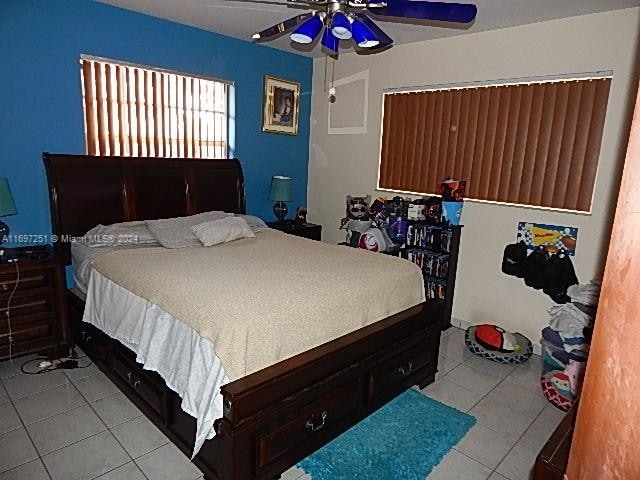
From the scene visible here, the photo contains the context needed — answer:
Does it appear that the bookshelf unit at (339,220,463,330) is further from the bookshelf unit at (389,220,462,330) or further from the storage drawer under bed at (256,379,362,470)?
the storage drawer under bed at (256,379,362,470)

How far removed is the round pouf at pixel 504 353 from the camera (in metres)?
3.28

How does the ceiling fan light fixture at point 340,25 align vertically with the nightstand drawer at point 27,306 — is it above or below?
above

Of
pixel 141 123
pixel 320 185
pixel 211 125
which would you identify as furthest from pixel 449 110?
pixel 141 123

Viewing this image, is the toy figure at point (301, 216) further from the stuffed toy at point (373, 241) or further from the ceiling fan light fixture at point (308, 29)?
the ceiling fan light fixture at point (308, 29)

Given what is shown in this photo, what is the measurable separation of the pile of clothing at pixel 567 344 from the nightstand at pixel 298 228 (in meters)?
2.49

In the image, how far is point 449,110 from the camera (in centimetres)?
389

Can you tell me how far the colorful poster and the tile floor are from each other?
1100 mm

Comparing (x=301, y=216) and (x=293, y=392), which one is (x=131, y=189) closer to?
(x=301, y=216)

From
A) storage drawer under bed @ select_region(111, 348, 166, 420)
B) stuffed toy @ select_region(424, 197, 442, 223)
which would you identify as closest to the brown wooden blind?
stuffed toy @ select_region(424, 197, 442, 223)

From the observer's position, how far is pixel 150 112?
3.67 m

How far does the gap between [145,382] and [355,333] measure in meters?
1.21

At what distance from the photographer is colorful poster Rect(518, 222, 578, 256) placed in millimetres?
3295

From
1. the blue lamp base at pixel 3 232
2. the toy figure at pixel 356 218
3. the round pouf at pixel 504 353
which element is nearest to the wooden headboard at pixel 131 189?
the blue lamp base at pixel 3 232

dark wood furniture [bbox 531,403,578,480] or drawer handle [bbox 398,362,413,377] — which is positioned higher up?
dark wood furniture [bbox 531,403,578,480]
